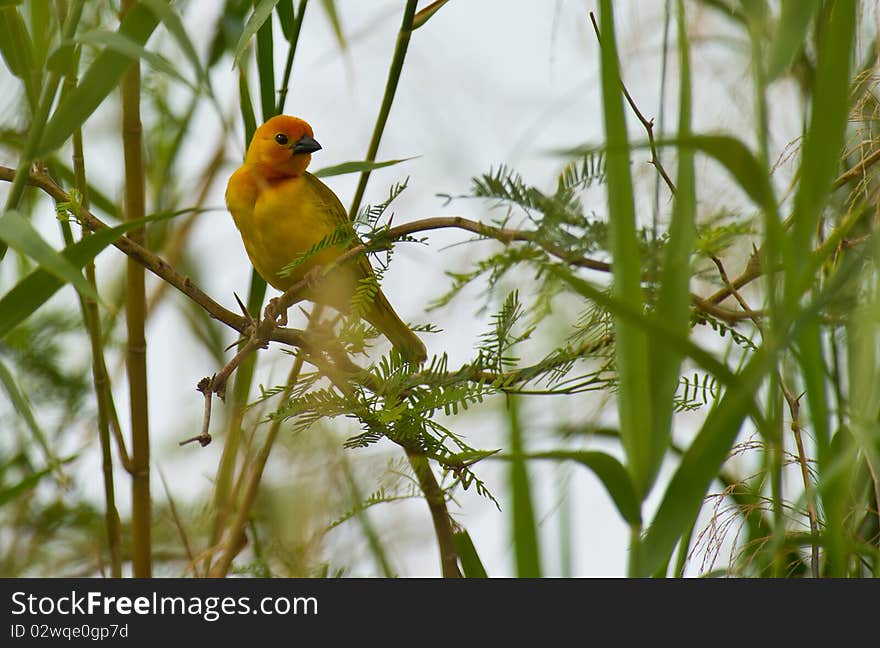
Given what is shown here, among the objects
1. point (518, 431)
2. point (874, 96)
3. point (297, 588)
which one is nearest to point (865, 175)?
point (874, 96)

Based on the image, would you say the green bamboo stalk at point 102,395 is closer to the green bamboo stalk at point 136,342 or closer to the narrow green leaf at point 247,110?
the green bamboo stalk at point 136,342

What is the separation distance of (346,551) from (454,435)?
22.2 inches

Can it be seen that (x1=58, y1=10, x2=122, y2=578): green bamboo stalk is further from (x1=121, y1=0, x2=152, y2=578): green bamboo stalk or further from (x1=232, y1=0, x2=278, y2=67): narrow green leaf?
(x1=232, y1=0, x2=278, y2=67): narrow green leaf

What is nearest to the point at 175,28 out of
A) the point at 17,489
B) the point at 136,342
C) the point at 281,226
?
the point at 136,342

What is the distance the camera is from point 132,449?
1400 mm

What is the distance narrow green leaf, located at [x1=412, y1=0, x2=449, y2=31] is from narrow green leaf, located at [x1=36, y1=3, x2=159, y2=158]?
0.39 m

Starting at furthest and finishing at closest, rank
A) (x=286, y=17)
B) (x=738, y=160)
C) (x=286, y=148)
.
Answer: (x=286, y=148), (x=286, y=17), (x=738, y=160)

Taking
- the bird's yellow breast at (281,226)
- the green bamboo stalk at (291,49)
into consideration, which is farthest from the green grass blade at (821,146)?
the bird's yellow breast at (281,226)

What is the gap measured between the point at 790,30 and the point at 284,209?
4.27 ft

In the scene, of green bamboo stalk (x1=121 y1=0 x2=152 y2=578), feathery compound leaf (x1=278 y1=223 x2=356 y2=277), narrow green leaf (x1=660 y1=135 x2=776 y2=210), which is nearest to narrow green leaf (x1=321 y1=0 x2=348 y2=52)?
green bamboo stalk (x1=121 y1=0 x2=152 y2=578)

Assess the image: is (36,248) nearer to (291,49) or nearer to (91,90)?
(91,90)

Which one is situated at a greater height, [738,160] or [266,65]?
[266,65]

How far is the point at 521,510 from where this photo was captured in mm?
755

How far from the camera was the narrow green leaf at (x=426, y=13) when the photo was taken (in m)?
1.22
